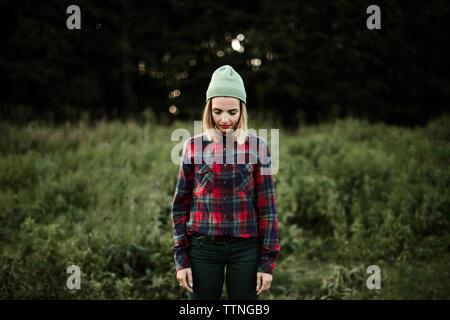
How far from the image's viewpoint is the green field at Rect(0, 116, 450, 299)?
4.61m

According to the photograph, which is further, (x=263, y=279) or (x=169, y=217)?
(x=169, y=217)

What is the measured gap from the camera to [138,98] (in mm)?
15555

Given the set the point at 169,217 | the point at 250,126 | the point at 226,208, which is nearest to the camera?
the point at 226,208

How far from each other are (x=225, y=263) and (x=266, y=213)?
390 mm

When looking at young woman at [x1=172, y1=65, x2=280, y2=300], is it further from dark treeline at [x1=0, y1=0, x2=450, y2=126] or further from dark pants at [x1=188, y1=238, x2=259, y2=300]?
dark treeline at [x1=0, y1=0, x2=450, y2=126]

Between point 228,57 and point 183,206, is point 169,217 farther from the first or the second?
point 228,57

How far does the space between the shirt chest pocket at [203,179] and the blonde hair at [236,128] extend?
7.3 inches

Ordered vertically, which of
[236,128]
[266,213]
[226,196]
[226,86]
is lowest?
[266,213]

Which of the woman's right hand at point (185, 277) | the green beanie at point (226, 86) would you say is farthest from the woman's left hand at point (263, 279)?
the green beanie at point (226, 86)

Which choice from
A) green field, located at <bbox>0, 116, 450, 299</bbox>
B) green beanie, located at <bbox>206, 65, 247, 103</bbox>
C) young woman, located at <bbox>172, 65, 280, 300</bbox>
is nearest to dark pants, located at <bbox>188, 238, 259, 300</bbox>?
young woman, located at <bbox>172, 65, 280, 300</bbox>

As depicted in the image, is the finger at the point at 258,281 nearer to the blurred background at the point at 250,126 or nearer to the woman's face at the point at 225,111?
the woman's face at the point at 225,111

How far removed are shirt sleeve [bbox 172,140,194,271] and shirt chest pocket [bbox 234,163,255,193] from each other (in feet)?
0.94

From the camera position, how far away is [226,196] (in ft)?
8.38

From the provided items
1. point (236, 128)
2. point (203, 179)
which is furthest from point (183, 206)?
point (236, 128)
